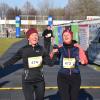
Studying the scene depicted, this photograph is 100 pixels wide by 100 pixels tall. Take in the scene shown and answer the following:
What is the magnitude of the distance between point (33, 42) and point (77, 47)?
0.85 metres

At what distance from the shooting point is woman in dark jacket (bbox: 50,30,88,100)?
25.1 ft

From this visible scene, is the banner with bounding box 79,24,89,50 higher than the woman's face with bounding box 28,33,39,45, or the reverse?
the woman's face with bounding box 28,33,39,45

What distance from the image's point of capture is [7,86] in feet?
42.5

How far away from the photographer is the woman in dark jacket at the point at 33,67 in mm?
7527

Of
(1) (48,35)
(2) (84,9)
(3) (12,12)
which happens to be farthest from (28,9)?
(1) (48,35)

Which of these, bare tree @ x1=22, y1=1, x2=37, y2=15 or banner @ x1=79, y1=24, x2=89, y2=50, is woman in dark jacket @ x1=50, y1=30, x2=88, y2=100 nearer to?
banner @ x1=79, y1=24, x2=89, y2=50

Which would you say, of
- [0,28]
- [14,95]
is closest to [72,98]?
[14,95]

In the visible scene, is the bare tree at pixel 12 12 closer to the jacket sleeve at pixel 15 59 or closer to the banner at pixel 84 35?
the banner at pixel 84 35

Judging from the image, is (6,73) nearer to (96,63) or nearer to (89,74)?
(89,74)

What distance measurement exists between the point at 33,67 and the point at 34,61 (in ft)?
0.36

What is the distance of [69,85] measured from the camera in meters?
7.68

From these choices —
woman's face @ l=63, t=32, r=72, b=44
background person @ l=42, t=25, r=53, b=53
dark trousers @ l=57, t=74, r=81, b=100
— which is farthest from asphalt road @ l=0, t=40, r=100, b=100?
background person @ l=42, t=25, r=53, b=53

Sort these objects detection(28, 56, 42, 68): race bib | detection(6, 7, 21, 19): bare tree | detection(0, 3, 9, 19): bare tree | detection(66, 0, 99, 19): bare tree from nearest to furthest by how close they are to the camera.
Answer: detection(28, 56, 42, 68): race bib
detection(66, 0, 99, 19): bare tree
detection(0, 3, 9, 19): bare tree
detection(6, 7, 21, 19): bare tree

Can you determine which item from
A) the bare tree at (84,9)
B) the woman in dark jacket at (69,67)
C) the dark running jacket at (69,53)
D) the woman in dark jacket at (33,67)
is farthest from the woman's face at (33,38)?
the bare tree at (84,9)
